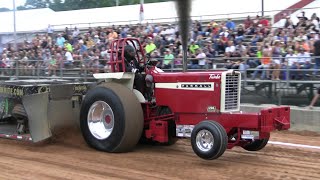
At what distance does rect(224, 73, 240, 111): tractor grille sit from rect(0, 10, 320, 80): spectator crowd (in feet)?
14.4

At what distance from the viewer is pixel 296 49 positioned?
41.7 ft

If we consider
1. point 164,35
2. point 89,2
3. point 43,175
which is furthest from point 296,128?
point 89,2

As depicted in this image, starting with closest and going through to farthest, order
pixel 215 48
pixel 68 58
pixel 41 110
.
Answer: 1. pixel 41 110
2. pixel 215 48
3. pixel 68 58

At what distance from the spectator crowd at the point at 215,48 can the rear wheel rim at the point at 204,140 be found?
5156mm

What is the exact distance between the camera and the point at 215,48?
15227mm

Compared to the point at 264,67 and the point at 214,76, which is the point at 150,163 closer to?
the point at 214,76

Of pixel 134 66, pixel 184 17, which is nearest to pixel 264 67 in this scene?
pixel 184 17

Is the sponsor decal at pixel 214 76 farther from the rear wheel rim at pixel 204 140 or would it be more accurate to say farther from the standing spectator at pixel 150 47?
the standing spectator at pixel 150 47

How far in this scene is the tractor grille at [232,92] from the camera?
685 centimetres

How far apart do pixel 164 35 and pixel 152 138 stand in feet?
37.7

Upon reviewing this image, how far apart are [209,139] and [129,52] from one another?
218cm

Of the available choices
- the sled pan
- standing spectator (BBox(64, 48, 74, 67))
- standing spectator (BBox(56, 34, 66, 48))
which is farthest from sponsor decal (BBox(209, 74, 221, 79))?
standing spectator (BBox(56, 34, 66, 48))

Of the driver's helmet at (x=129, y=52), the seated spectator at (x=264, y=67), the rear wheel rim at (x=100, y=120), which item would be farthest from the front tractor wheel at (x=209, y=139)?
the seated spectator at (x=264, y=67)

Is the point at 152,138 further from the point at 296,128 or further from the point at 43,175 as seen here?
the point at 296,128
